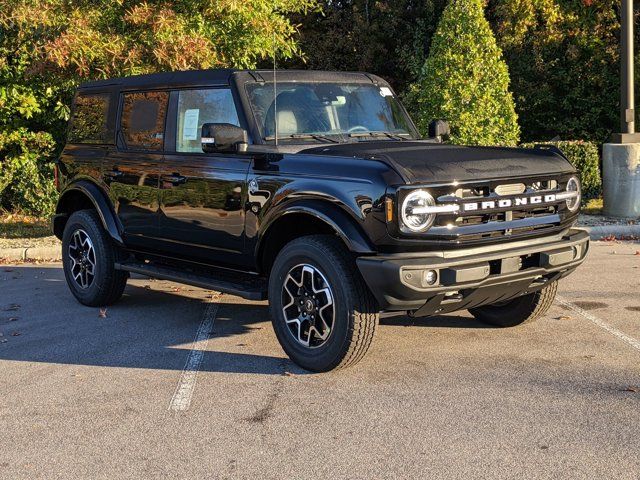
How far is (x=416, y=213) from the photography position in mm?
4996

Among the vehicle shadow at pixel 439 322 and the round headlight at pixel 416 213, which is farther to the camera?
the vehicle shadow at pixel 439 322

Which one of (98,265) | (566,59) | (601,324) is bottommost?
(601,324)

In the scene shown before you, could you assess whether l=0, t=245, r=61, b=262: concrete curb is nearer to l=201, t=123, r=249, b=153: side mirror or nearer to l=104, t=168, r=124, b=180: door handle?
l=104, t=168, r=124, b=180: door handle

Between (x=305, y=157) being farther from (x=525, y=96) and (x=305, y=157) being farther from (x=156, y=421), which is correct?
(x=525, y=96)

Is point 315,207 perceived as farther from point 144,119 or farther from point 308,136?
point 144,119

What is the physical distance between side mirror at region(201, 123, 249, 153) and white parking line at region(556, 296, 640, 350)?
3080 mm

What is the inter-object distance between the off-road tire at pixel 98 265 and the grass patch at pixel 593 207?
25.4ft

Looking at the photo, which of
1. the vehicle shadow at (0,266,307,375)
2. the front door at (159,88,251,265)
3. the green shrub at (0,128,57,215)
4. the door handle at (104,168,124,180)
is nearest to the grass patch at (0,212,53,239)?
the green shrub at (0,128,57,215)

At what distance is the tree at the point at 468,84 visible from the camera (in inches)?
518

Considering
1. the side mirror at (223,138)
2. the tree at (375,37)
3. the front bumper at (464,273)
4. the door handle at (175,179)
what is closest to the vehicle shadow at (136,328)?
the front bumper at (464,273)

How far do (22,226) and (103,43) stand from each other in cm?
362

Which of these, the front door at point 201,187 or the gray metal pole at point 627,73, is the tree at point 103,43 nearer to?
the front door at point 201,187

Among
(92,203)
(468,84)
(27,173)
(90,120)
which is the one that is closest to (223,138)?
(92,203)

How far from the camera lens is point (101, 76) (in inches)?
488
